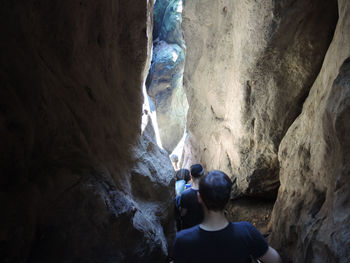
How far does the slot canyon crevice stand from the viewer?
6.27 ft

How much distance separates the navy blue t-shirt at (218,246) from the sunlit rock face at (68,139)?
39.1 inches

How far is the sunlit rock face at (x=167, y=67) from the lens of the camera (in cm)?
2261

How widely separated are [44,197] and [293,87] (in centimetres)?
386

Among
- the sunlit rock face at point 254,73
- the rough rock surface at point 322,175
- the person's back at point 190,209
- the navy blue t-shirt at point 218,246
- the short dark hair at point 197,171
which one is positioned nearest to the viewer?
the navy blue t-shirt at point 218,246

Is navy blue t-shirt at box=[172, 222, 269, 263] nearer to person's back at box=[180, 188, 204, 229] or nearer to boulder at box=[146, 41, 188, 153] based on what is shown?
person's back at box=[180, 188, 204, 229]

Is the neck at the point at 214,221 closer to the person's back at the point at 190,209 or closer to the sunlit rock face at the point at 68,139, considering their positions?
the sunlit rock face at the point at 68,139

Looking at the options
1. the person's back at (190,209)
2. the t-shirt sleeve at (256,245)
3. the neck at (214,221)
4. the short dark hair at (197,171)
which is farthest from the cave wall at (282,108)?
the short dark hair at (197,171)

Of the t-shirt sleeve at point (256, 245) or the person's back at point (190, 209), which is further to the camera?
the person's back at point (190, 209)

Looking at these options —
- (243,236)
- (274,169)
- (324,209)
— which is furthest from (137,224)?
(274,169)

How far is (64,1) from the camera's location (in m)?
2.25

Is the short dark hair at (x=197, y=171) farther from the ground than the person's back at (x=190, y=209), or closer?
farther from the ground

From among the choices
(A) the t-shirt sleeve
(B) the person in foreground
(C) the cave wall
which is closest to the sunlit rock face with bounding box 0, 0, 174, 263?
(B) the person in foreground

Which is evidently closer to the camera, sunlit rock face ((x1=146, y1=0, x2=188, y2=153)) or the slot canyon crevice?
the slot canyon crevice

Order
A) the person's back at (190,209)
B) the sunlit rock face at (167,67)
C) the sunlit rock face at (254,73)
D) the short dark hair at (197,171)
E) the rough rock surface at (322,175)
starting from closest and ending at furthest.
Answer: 1. the rough rock surface at (322,175)
2. the person's back at (190,209)
3. the short dark hair at (197,171)
4. the sunlit rock face at (254,73)
5. the sunlit rock face at (167,67)
